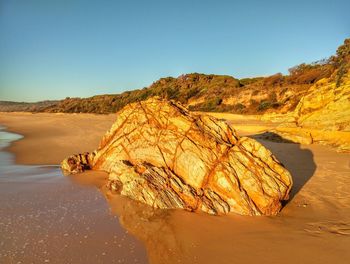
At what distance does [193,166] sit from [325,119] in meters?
10.9

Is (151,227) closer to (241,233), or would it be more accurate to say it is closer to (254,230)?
(241,233)

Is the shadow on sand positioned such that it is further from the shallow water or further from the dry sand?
the shallow water

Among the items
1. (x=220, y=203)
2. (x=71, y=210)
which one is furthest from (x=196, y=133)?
(x=71, y=210)

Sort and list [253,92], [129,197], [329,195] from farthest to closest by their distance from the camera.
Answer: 1. [253,92]
2. [329,195]
3. [129,197]

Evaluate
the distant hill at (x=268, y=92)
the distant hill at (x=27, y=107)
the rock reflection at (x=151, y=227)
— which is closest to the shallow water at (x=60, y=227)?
the rock reflection at (x=151, y=227)

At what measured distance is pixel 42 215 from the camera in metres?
5.39

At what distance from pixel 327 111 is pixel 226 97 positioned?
19.0 meters

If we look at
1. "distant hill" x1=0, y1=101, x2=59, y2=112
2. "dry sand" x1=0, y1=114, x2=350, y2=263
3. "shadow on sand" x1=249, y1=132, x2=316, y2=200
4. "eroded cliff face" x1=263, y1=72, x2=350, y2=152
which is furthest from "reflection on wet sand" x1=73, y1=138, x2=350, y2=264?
"distant hill" x1=0, y1=101, x2=59, y2=112

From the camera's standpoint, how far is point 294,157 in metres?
11.1

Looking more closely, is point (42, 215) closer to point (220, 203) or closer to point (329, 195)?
point (220, 203)

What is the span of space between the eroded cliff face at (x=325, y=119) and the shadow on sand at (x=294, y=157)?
0.58 meters

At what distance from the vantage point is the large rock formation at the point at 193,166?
19.3 ft

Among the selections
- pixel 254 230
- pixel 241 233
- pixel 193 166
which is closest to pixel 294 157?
pixel 193 166

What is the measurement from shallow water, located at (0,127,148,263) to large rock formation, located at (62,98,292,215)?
982 millimetres
